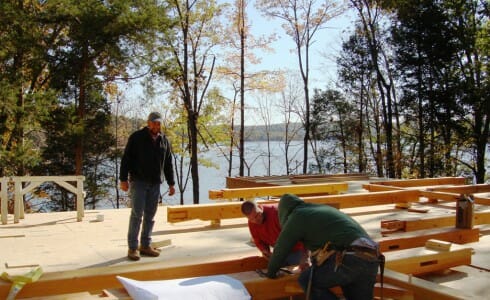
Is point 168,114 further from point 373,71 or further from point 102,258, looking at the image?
point 102,258

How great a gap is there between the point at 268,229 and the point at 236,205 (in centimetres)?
260

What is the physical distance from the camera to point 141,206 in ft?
14.1

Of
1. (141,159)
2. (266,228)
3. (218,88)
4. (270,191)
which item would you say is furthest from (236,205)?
(218,88)

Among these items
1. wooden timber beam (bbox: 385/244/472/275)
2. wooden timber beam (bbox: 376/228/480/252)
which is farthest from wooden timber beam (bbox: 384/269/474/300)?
wooden timber beam (bbox: 376/228/480/252)

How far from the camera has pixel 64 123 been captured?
15016mm

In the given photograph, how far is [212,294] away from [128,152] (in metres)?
1.91

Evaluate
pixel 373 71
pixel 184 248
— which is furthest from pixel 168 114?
pixel 184 248

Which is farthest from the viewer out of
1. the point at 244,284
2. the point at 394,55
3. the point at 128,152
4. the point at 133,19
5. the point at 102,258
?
the point at 394,55

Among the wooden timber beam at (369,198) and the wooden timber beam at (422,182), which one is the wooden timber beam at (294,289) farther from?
the wooden timber beam at (422,182)

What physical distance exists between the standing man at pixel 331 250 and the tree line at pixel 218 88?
1198 cm

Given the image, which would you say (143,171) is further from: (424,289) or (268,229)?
(424,289)

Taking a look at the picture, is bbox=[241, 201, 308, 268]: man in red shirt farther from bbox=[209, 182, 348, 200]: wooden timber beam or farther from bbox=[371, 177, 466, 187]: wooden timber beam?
bbox=[371, 177, 466, 187]: wooden timber beam

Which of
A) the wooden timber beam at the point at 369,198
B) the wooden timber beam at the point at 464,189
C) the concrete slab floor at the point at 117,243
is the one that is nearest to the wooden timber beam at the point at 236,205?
the wooden timber beam at the point at 369,198

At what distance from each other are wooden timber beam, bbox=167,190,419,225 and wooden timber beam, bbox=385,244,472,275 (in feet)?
4.88
